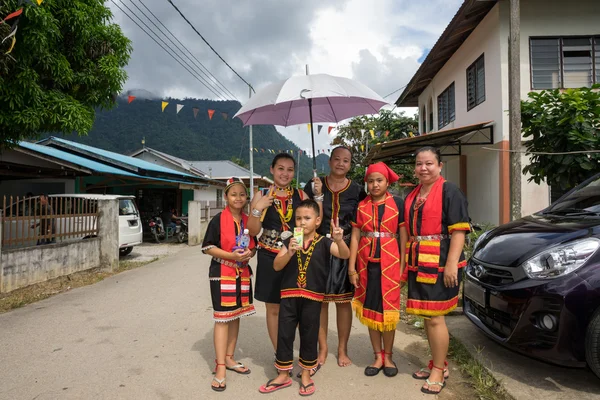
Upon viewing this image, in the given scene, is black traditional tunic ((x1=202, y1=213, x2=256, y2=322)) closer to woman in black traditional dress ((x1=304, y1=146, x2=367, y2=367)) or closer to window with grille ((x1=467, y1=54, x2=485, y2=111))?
woman in black traditional dress ((x1=304, y1=146, x2=367, y2=367))

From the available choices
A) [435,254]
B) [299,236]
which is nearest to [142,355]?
[299,236]

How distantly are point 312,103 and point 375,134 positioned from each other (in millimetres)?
22593

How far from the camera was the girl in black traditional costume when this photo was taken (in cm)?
315

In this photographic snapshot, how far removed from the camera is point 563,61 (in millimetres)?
9594

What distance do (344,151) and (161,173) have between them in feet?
41.4

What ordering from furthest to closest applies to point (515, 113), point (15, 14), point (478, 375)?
point (515, 113), point (15, 14), point (478, 375)

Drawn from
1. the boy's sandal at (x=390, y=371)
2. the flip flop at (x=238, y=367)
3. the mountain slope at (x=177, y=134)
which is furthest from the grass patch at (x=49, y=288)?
the mountain slope at (x=177, y=134)

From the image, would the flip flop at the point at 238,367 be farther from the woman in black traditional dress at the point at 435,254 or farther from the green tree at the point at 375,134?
the green tree at the point at 375,134

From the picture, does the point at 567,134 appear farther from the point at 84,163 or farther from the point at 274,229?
the point at 84,163

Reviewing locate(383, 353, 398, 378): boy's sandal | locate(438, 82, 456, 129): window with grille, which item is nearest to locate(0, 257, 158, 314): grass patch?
locate(383, 353, 398, 378): boy's sandal

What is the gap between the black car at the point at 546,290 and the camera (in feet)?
8.69

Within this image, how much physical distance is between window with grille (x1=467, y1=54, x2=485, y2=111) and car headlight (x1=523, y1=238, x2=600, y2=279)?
8.87m

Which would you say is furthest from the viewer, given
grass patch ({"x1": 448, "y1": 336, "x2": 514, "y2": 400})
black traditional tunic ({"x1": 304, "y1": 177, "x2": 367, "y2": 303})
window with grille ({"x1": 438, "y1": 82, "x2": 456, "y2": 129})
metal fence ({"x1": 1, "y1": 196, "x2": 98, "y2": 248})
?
window with grille ({"x1": 438, "y1": 82, "x2": 456, "y2": 129})

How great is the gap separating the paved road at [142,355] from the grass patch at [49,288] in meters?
0.23
